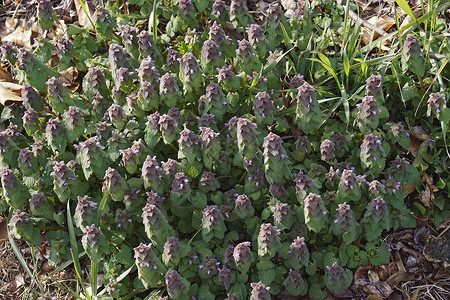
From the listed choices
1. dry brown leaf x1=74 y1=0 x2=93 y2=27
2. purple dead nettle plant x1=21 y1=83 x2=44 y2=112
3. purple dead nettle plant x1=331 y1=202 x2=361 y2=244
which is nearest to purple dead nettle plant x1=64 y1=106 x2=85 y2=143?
purple dead nettle plant x1=21 y1=83 x2=44 y2=112

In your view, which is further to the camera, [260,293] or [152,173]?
[152,173]

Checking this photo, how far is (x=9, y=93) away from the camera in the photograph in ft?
15.3

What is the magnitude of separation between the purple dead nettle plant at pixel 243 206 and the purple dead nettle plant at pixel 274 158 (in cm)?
20

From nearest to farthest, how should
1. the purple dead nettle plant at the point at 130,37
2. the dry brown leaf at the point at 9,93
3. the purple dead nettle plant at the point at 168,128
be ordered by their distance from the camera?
1. the purple dead nettle plant at the point at 168,128
2. the purple dead nettle plant at the point at 130,37
3. the dry brown leaf at the point at 9,93

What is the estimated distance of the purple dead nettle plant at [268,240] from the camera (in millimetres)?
3396

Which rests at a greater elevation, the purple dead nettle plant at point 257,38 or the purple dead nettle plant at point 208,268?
the purple dead nettle plant at point 257,38

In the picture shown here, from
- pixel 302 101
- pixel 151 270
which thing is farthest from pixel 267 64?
pixel 151 270

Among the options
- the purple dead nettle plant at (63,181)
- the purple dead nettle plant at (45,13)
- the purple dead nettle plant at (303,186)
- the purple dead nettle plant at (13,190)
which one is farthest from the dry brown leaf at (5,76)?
the purple dead nettle plant at (303,186)

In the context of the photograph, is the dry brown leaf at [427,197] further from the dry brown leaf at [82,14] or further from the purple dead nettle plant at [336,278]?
the dry brown leaf at [82,14]

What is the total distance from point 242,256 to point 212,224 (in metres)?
0.28

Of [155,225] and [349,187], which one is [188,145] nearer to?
[155,225]

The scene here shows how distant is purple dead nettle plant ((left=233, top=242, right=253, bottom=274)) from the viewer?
341cm

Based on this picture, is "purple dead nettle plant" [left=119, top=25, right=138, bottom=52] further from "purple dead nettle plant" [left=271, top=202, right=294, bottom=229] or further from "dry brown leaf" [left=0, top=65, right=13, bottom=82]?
"purple dead nettle plant" [left=271, top=202, right=294, bottom=229]

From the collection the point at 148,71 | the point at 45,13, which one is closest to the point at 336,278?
the point at 148,71
